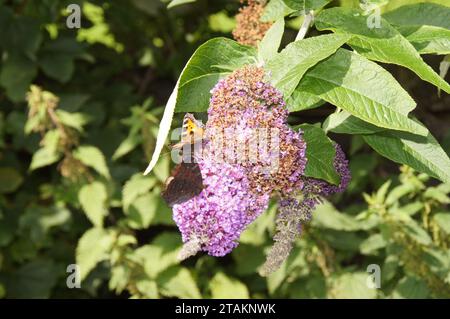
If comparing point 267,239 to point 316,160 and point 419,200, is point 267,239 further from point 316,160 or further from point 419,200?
point 316,160

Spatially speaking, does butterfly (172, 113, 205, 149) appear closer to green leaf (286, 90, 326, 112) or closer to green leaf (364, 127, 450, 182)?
green leaf (286, 90, 326, 112)

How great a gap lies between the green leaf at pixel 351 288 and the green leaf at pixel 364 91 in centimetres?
165

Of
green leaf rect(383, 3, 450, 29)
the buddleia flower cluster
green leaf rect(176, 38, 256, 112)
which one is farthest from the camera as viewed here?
green leaf rect(383, 3, 450, 29)

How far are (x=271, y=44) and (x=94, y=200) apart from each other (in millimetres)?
1672

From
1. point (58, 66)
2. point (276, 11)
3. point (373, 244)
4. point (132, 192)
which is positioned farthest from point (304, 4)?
point (58, 66)

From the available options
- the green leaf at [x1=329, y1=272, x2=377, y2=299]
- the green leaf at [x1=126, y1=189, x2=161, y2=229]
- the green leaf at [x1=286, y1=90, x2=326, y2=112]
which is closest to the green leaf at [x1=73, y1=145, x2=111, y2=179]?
the green leaf at [x1=126, y1=189, x2=161, y2=229]

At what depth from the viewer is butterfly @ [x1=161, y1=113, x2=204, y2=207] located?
118 cm

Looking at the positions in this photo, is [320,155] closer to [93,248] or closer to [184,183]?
[184,183]

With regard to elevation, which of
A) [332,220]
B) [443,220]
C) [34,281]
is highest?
[443,220]

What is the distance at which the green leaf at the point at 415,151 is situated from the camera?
4.28 feet

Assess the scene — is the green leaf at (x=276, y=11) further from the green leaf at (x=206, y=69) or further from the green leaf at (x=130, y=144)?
the green leaf at (x=130, y=144)

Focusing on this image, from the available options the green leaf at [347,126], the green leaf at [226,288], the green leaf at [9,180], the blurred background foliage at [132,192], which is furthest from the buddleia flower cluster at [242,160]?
the green leaf at [9,180]

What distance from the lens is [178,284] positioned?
2.94m

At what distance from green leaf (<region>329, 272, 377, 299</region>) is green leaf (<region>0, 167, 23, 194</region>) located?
1.60 m
